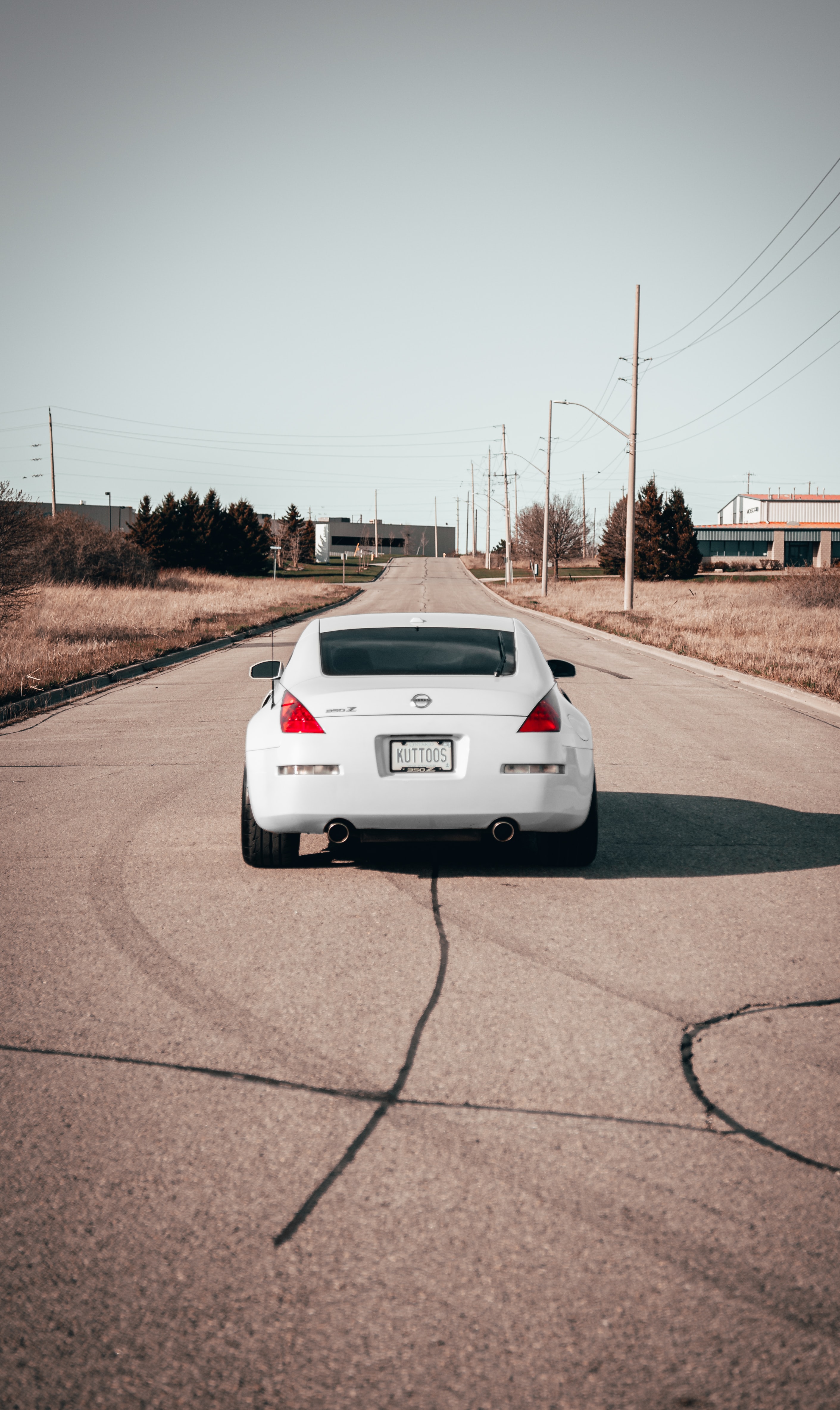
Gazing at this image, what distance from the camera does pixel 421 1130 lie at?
3373mm

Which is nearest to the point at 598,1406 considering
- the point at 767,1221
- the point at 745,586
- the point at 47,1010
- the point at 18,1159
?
the point at 767,1221

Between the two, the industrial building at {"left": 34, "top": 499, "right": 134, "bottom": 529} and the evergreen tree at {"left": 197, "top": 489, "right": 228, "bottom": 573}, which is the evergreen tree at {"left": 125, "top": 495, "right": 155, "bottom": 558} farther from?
the industrial building at {"left": 34, "top": 499, "right": 134, "bottom": 529}

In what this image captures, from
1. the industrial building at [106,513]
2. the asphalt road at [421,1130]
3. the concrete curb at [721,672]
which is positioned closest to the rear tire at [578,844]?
the asphalt road at [421,1130]

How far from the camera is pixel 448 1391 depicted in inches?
90.5

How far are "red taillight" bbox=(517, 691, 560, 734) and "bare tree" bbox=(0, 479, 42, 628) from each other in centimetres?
1959

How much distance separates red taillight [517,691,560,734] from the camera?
19.9 ft

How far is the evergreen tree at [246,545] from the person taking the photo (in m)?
84.8

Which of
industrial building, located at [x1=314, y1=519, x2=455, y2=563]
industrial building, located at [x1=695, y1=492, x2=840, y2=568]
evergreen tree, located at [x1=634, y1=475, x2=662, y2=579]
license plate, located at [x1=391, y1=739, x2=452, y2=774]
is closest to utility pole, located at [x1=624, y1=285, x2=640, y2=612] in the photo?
license plate, located at [x1=391, y1=739, x2=452, y2=774]

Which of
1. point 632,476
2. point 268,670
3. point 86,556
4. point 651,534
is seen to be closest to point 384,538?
point 651,534

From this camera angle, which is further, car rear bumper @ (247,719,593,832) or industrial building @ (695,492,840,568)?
industrial building @ (695,492,840,568)

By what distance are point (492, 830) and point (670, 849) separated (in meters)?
1.69

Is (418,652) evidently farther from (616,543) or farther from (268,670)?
(616,543)

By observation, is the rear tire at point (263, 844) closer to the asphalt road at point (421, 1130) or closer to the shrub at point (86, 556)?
the asphalt road at point (421, 1130)

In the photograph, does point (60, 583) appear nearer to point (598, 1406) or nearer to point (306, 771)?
point (306, 771)
